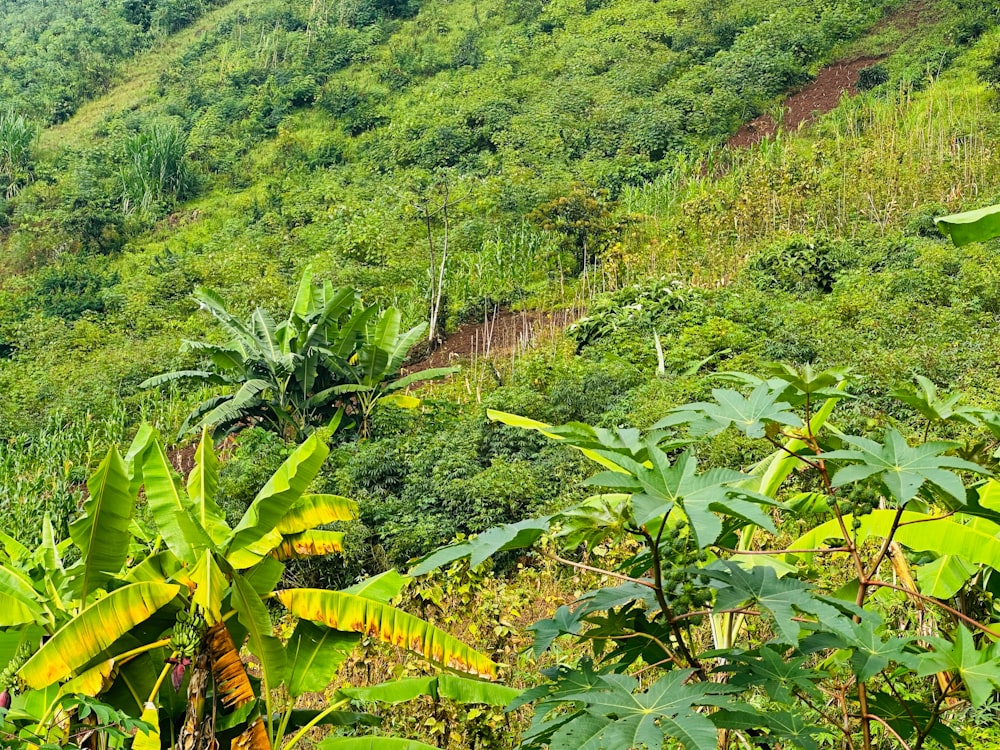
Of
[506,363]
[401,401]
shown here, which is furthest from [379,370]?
[506,363]

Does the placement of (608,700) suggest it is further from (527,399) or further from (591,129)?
(591,129)

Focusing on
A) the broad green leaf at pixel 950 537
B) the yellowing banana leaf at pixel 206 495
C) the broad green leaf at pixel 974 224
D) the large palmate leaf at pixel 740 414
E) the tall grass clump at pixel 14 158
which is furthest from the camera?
the tall grass clump at pixel 14 158

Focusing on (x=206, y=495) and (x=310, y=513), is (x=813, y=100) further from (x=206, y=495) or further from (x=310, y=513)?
(x=206, y=495)

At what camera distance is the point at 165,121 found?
2303 cm

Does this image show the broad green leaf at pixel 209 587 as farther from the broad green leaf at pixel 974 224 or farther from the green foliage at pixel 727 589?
the broad green leaf at pixel 974 224

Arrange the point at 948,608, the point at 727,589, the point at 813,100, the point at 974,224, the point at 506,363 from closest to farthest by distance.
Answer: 1. the point at 948,608
2. the point at 727,589
3. the point at 974,224
4. the point at 506,363
5. the point at 813,100

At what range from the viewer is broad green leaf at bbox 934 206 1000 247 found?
163 cm

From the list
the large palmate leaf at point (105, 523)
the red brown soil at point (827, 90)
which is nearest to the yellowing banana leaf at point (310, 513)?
the large palmate leaf at point (105, 523)

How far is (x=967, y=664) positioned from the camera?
54.8 inches

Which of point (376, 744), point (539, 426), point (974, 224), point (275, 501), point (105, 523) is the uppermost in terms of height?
point (974, 224)

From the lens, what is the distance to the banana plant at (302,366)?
8.92 metres

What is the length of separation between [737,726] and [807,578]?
0.71m

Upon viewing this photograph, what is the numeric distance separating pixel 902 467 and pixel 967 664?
352mm

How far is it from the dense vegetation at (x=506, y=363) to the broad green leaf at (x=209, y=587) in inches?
0.8
